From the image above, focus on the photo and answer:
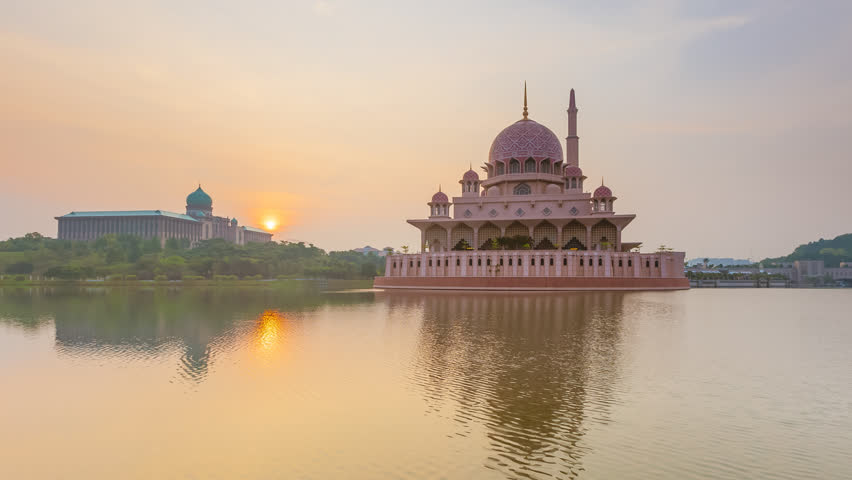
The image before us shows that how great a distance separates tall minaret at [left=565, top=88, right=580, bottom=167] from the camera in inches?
2704

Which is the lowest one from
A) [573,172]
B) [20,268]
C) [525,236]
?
[20,268]

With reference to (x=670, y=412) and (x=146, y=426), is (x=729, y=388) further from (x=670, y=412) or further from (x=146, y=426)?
(x=146, y=426)

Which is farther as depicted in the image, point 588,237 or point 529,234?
point 529,234

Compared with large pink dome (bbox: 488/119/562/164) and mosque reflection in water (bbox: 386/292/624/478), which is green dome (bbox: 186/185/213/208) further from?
mosque reflection in water (bbox: 386/292/624/478)

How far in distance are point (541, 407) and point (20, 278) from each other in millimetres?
95619

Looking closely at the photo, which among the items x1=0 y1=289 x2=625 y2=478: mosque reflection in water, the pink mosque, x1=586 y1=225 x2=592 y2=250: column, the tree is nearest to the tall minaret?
the pink mosque

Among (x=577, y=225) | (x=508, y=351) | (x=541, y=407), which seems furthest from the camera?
(x=577, y=225)

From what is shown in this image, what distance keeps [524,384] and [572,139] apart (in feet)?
208

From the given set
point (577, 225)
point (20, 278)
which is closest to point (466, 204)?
point (577, 225)

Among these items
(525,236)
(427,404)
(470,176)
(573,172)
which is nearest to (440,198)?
(470,176)

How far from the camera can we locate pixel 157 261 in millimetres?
84062

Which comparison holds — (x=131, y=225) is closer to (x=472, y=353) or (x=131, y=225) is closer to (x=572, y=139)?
(x=572, y=139)

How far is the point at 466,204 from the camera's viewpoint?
6259cm

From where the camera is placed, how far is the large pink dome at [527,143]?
63.4m
